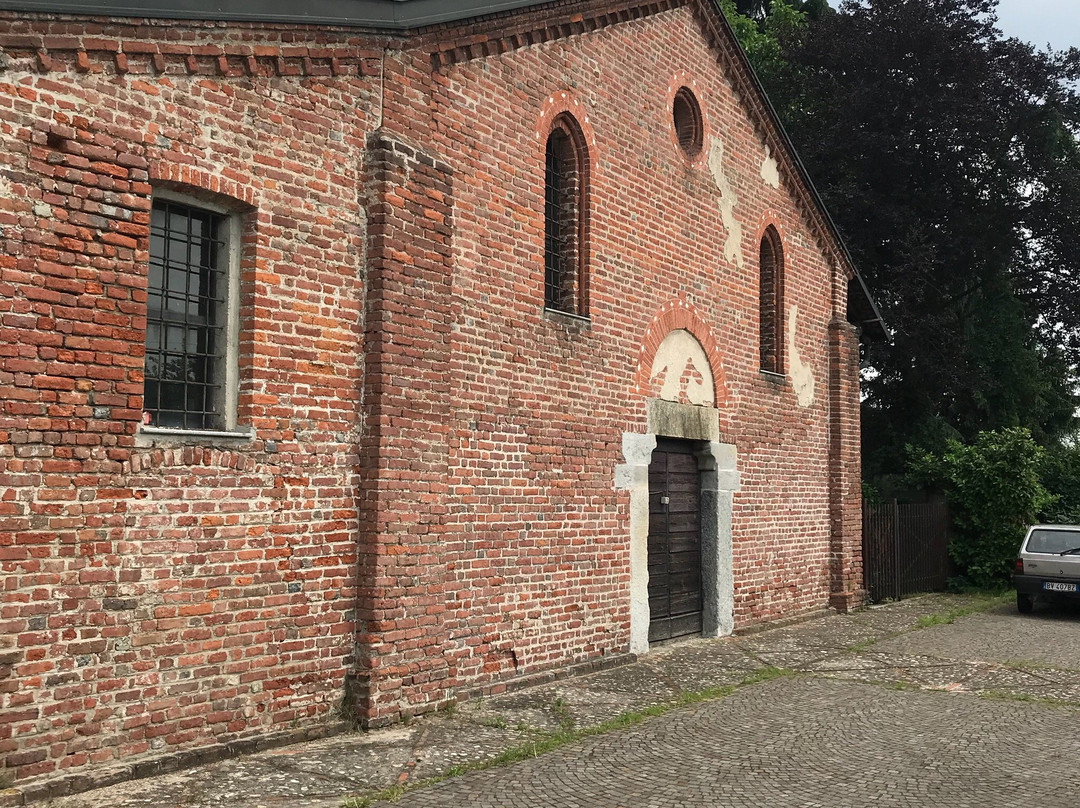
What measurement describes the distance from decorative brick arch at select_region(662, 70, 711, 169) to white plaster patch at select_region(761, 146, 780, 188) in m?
1.54

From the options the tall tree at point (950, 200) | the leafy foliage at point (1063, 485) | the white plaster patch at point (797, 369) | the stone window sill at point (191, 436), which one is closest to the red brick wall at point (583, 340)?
the white plaster patch at point (797, 369)

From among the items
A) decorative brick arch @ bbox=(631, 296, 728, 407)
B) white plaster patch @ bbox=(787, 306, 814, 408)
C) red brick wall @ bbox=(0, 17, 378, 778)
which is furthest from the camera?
white plaster patch @ bbox=(787, 306, 814, 408)

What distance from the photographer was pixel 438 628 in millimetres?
7762

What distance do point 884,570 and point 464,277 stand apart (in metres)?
11.3

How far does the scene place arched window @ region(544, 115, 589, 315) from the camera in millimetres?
10070

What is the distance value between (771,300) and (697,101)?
316 centimetres

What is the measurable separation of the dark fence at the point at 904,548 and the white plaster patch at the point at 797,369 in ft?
10.3

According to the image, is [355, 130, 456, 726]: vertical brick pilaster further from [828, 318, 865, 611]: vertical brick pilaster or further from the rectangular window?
[828, 318, 865, 611]: vertical brick pilaster

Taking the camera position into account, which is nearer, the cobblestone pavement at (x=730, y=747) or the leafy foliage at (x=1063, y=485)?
the cobblestone pavement at (x=730, y=747)

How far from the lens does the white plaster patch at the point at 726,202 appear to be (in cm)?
1266

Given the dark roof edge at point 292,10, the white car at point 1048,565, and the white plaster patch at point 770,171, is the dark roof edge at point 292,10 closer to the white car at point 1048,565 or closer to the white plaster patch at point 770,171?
the white plaster patch at point 770,171

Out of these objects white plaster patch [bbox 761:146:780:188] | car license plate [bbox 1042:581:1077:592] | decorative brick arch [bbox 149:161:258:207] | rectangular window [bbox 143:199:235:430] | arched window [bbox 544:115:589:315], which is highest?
white plaster patch [bbox 761:146:780:188]

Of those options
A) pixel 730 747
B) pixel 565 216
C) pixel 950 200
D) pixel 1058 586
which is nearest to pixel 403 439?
pixel 730 747

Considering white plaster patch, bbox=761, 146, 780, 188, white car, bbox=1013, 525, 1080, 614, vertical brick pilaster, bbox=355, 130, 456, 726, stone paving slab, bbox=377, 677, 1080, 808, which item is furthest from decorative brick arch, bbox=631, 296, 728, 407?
white car, bbox=1013, 525, 1080, 614
